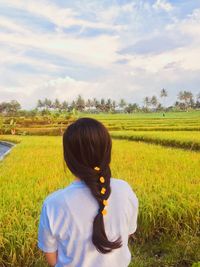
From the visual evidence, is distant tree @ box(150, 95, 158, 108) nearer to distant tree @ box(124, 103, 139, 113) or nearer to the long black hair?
distant tree @ box(124, 103, 139, 113)

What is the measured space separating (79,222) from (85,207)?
0.06 m

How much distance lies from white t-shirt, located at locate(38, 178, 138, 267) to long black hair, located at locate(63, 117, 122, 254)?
36mm

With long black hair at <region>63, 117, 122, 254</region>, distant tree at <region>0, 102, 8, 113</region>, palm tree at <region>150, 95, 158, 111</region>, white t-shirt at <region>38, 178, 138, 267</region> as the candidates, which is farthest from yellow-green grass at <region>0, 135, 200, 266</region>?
palm tree at <region>150, 95, 158, 111</region>

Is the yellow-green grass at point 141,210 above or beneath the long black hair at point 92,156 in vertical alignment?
beneath

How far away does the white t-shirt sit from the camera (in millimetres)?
1534

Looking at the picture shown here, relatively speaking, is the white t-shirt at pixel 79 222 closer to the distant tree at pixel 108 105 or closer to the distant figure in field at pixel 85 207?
the distant figure in field at pixel 85 207

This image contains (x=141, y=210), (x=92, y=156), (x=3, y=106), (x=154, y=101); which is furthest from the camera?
(x=154, y=101)

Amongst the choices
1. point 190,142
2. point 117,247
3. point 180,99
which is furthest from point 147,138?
point 180,99

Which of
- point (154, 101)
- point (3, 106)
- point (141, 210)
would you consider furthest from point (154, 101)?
point (141, 210)

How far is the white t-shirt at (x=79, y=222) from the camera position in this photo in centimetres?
153

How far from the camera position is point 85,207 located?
60.7 inches

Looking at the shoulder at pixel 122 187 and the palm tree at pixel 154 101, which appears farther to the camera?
the palm tree at pixel 154 101

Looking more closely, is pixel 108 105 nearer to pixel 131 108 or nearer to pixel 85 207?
pixel 131 108

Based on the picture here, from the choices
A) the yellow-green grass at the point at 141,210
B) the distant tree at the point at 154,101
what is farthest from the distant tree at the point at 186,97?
the yellow-green grass at the point at 141,210
